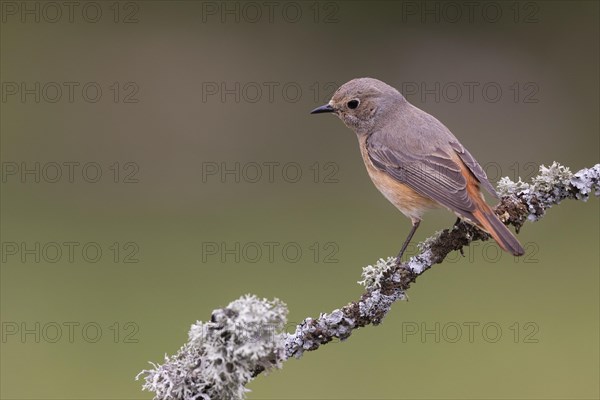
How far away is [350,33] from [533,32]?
1855 mm

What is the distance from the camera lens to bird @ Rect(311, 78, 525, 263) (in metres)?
3.06

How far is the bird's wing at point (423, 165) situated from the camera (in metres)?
3.05

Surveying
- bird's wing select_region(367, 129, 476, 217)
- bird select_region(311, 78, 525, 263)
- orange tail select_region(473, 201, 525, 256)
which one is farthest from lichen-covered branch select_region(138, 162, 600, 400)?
bird's wing select_region(367, 129, 476, 217)

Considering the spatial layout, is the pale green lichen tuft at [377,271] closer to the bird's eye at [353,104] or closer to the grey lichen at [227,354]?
the grey lichen at [227,354]

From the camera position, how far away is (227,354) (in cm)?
182

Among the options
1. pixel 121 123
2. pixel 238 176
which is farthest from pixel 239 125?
pixel 121 123

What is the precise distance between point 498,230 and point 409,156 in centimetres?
77

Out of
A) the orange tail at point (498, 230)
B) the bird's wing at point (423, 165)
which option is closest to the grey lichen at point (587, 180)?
the orange tail at point (498, 230)

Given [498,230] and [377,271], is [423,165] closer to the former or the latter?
[498,230]

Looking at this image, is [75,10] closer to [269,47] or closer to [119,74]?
[119,74]

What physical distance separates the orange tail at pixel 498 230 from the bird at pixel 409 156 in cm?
5

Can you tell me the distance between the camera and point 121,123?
8969 millimetres

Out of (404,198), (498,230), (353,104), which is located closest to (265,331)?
(498,230)

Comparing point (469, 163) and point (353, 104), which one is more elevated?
point (353, 104)
